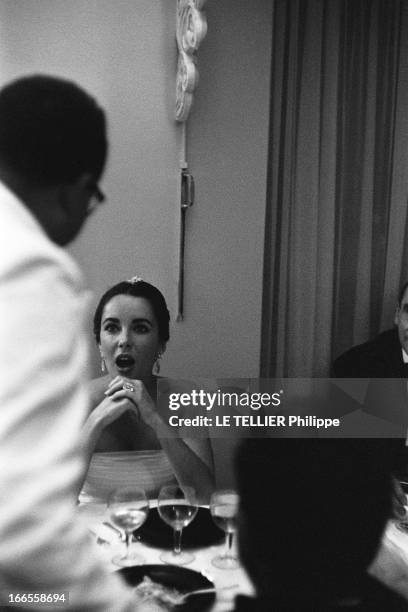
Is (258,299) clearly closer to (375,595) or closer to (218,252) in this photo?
(218,252)

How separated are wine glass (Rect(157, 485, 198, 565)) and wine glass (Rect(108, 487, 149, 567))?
0.03 metres

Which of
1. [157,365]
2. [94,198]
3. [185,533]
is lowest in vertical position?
[185,533]

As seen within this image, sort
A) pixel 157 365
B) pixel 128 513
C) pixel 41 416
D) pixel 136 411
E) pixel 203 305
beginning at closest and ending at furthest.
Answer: pixel 41 416, pixel 128 513, pixel 136 411, pixel 157 365, pixel 203 305

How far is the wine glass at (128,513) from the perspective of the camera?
0.71 metres

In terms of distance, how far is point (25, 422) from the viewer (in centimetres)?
39

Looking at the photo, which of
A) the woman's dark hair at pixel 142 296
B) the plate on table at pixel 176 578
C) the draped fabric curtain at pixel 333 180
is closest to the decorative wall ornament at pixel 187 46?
the draped fabric curtain at pixel 333 180

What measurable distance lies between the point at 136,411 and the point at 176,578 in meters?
0.41

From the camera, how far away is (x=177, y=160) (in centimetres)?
132

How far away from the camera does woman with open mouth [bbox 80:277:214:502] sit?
102 centimetres

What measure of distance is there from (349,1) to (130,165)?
0.70m

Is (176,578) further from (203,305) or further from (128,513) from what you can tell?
(203,305)

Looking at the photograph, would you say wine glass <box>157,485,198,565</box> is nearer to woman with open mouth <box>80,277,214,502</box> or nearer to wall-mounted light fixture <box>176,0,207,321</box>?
woman with open mouth <box>80,277,214,502</box>

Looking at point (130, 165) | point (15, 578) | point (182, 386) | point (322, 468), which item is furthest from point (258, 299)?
point (15, 578)

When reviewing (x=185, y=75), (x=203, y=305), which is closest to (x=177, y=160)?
(x=185, y=75)
